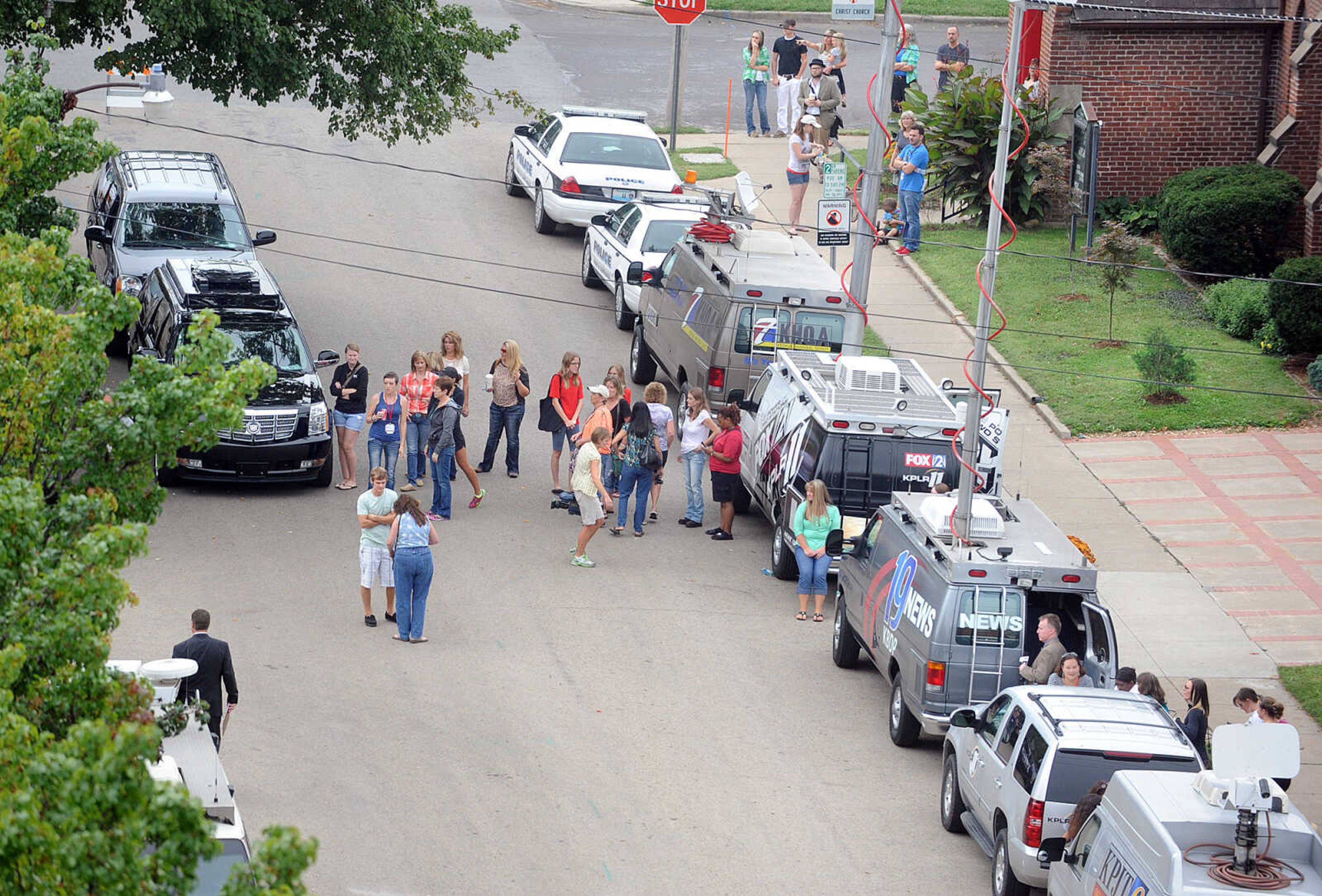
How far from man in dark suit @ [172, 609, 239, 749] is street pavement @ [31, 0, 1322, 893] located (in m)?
0.71

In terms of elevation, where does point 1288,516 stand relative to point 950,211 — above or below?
below

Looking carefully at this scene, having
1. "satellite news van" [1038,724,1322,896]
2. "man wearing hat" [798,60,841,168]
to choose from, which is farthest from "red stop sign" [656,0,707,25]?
"satellite news van" [1038,724,1322,896]

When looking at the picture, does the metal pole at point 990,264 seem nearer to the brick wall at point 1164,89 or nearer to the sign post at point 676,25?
the brick wall at point 1164,89

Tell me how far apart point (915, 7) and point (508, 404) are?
2802 centimetres

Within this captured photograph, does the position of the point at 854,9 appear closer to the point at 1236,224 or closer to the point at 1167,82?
the point at 1236,224

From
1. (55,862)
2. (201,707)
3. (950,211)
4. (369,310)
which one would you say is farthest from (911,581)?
(950,211)

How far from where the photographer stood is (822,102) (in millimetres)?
31250

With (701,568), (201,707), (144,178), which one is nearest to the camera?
(201,707)

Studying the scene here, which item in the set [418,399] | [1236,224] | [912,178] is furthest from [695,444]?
[1236,224]

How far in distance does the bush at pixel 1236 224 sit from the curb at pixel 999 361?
3.59 metres

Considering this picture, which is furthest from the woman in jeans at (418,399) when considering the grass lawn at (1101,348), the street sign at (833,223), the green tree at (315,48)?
the grass lawn at (1101,348)

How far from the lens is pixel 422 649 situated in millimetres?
15805

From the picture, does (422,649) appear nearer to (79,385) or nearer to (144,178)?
(79,385)

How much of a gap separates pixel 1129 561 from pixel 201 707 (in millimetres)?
12239
